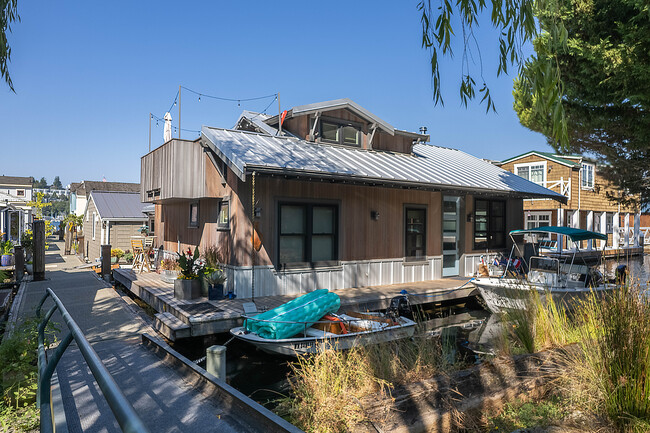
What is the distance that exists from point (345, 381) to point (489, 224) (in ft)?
37.9

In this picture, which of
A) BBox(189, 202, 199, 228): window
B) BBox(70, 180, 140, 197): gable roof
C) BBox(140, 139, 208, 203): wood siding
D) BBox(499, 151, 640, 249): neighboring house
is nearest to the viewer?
BBox(140, 139, 208, 203): wood siding

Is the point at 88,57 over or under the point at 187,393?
over

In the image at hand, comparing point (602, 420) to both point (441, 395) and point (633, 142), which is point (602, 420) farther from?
point (633, 142)

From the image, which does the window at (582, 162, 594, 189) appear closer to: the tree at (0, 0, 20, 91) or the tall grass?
the tall grass

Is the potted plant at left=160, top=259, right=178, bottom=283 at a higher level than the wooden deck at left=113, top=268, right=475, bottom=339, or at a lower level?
higher

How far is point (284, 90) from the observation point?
12.0 metres

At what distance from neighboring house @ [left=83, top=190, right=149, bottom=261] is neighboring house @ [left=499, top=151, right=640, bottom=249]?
2260 centimetres

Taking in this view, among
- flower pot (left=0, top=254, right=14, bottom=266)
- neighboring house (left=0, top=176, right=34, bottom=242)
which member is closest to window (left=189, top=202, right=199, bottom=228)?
flower pot (left=0, top=254, right=14, bottom=266)

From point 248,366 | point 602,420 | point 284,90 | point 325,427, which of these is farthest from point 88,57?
point 602,420

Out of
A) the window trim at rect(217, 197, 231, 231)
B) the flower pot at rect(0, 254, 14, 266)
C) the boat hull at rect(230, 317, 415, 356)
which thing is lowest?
the boat hull at rect(230, 317, 415, 356)

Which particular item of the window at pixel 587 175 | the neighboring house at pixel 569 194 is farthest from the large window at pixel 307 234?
the window at pixel 587 175

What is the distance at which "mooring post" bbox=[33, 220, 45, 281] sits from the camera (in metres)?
12.3

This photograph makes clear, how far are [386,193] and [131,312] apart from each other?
7.09 m

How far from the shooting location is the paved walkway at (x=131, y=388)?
146 inches
